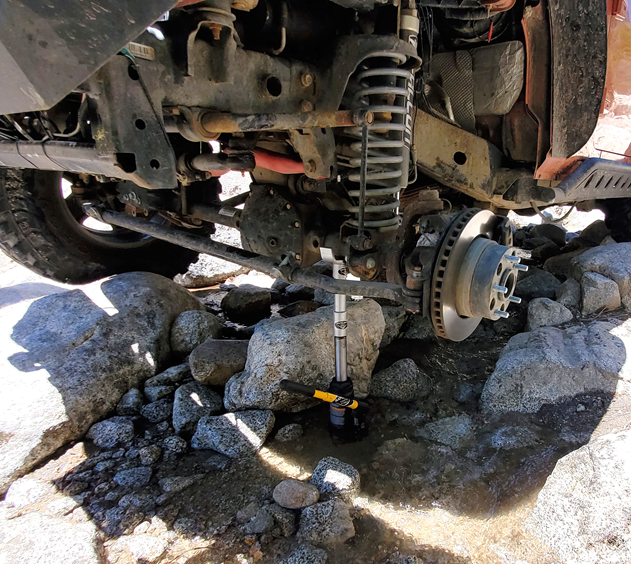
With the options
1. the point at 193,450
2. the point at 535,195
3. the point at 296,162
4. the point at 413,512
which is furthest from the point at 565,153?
the point at 193,450

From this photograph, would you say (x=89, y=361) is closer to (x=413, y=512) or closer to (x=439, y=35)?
(x=413, y=512)

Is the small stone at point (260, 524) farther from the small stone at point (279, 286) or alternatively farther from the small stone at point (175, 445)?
the small stone at point (279, 286)

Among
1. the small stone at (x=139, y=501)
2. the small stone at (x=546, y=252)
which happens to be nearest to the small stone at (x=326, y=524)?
the small stone at (x=139, y=501)

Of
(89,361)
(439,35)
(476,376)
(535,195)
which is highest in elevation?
(439,35)

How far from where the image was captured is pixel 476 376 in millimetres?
2977

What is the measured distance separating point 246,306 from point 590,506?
2.70 m

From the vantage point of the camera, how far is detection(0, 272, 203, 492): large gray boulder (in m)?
2.35

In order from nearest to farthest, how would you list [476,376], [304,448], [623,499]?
[623,499]
[304,448]
[476,376]

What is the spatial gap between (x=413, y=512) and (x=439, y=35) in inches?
96.7

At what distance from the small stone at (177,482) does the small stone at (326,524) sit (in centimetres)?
55

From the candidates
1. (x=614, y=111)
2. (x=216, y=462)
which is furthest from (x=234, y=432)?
(x=614, y=111)

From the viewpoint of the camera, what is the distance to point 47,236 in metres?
2.86

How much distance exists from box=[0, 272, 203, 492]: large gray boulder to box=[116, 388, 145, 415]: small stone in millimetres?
43

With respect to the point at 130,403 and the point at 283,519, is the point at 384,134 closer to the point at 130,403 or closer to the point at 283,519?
the point at 283,519
